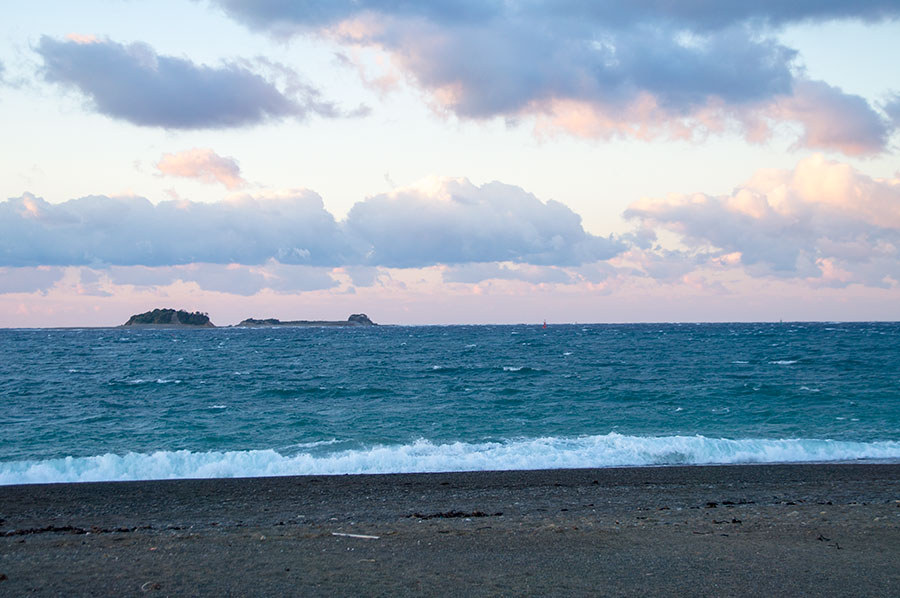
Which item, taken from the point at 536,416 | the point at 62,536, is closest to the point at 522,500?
→ the point at 62,536

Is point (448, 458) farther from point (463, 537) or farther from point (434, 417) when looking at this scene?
point (463, 537)

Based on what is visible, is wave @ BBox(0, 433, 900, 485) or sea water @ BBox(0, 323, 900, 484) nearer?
wave @ BBox(0, 433, 900, 485)

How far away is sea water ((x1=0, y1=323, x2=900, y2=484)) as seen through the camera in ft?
70.5

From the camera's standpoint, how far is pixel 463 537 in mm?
10867

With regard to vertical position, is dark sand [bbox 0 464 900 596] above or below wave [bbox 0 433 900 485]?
above

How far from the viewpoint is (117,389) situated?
40.7m

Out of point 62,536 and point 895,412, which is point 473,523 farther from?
point 895,412

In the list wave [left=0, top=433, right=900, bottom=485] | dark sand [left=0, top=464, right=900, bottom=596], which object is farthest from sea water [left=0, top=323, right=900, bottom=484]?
dark sand [left=0, top=464, right=900, bottom=596]

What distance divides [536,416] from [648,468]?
35.6ft

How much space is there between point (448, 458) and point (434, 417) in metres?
8.85

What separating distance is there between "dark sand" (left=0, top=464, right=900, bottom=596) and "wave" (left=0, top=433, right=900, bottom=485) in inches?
96.4

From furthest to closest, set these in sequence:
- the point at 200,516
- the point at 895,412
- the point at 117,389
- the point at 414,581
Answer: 1. the point at 117,389
2. the point at 895,412
3. the point at 200,516
4. the point at 414,581

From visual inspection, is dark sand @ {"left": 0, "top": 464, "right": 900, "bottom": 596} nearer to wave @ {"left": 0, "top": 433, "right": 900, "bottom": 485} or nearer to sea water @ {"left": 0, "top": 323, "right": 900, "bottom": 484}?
wave @ {"left": 0, "top": 433, "right": 900, "bottom": 485}

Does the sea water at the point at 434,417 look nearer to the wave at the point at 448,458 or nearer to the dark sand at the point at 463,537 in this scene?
the wave at the point at 448,458
